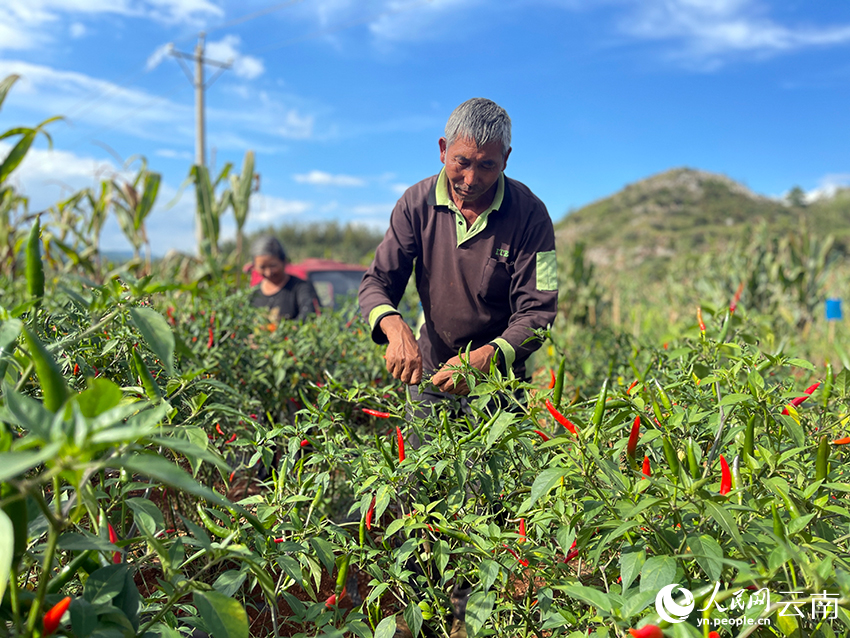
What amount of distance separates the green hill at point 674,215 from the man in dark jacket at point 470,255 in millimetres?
30254

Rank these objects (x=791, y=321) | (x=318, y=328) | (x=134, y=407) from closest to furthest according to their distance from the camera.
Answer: (x=134, y=407) → (x=318, y=328) → (x=791, y=321)

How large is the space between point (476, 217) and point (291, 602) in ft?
5.14

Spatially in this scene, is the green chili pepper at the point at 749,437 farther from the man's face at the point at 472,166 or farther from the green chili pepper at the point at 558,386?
the man's face at the point at 472,166

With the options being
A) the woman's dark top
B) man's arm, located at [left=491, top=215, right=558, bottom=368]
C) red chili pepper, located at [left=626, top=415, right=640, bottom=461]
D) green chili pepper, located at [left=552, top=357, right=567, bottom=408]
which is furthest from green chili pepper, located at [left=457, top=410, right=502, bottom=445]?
the woman's dark top

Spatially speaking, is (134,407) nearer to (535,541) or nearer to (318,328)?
(535,541)

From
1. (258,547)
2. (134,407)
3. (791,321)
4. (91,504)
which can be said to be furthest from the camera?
(791,321)

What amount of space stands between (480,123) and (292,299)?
325cm

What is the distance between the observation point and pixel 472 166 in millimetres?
2021

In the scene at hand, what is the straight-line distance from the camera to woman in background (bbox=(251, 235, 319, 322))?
4.81m

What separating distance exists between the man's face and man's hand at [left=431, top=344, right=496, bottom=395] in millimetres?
613

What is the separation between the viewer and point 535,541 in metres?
1.32

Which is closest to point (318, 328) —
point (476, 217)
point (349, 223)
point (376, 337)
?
point (376, 337)

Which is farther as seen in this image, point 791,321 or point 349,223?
point 349,223

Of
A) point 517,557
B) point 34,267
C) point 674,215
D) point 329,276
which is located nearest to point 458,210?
point 517,557
